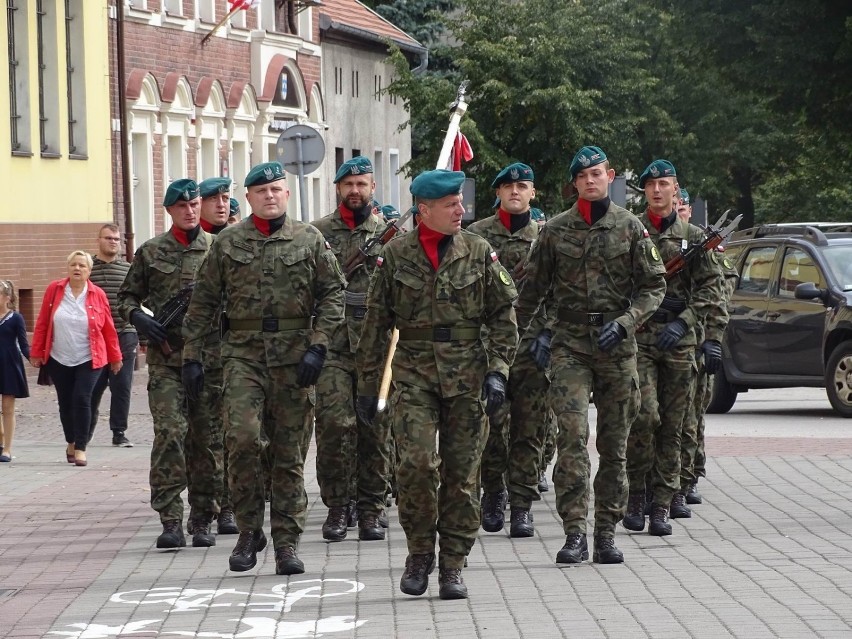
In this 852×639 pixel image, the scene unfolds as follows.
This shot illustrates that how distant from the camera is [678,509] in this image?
11.9 meters

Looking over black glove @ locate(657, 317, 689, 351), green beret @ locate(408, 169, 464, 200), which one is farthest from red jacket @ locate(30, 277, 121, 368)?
green beret @ locate(408, 169, 464, 200)

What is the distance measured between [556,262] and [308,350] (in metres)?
1.40

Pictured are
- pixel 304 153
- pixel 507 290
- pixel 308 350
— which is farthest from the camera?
pixel 304 153

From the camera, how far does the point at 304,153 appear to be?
20.6 metres

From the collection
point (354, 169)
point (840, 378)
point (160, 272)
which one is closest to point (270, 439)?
point (160, 272)

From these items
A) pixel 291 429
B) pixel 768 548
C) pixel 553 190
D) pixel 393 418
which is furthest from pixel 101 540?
pixel 553 190

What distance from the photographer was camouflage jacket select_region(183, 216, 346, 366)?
9.78 m

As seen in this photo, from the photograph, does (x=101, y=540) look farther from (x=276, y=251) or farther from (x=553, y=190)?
(x=553, y=190)

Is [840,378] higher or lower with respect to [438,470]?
lower

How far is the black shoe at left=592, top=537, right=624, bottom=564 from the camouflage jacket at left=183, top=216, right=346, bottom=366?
1683 millimetres

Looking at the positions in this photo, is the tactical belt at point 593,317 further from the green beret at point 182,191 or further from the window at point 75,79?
the window at point 75,79

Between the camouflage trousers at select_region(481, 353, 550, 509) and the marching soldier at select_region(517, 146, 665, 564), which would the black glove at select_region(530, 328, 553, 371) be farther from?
the camouflage trousers at select_region(481, 353, 550, 509)

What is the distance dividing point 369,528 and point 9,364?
622 centimetres

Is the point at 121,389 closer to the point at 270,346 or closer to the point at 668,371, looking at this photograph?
the point at 668,371
